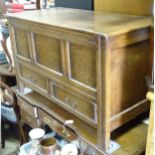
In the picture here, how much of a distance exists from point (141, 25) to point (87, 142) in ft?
2.16

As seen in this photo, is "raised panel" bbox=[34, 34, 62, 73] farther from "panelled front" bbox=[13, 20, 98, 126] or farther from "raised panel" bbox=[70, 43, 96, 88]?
"raised panel" bbox=[70, 43, 96, 88]

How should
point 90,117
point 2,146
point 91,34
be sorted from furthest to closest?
point 2,146 → point 90,117 → point 91,34

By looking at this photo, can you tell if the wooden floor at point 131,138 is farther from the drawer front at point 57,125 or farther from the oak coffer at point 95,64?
the drawer front at point 57,125

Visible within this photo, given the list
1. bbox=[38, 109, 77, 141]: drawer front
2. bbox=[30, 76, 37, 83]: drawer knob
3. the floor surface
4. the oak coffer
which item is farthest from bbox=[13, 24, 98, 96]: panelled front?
the floor surface

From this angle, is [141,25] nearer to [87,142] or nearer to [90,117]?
[90,117]

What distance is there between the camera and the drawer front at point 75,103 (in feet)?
3.93

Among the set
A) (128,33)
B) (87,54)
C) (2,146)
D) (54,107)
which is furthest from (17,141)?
(128,33)

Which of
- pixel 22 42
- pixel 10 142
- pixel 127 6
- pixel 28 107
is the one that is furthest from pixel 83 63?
pixel 10 142

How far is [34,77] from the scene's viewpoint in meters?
1.60

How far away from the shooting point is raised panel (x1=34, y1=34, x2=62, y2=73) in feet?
4.19

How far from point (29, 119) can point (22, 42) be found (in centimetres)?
59

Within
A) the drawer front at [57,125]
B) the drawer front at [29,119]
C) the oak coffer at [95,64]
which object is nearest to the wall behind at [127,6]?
the oak coffer at [95,64]

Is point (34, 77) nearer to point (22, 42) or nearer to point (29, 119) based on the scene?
point (22, 42)

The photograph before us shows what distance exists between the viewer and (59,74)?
132 centimetres
